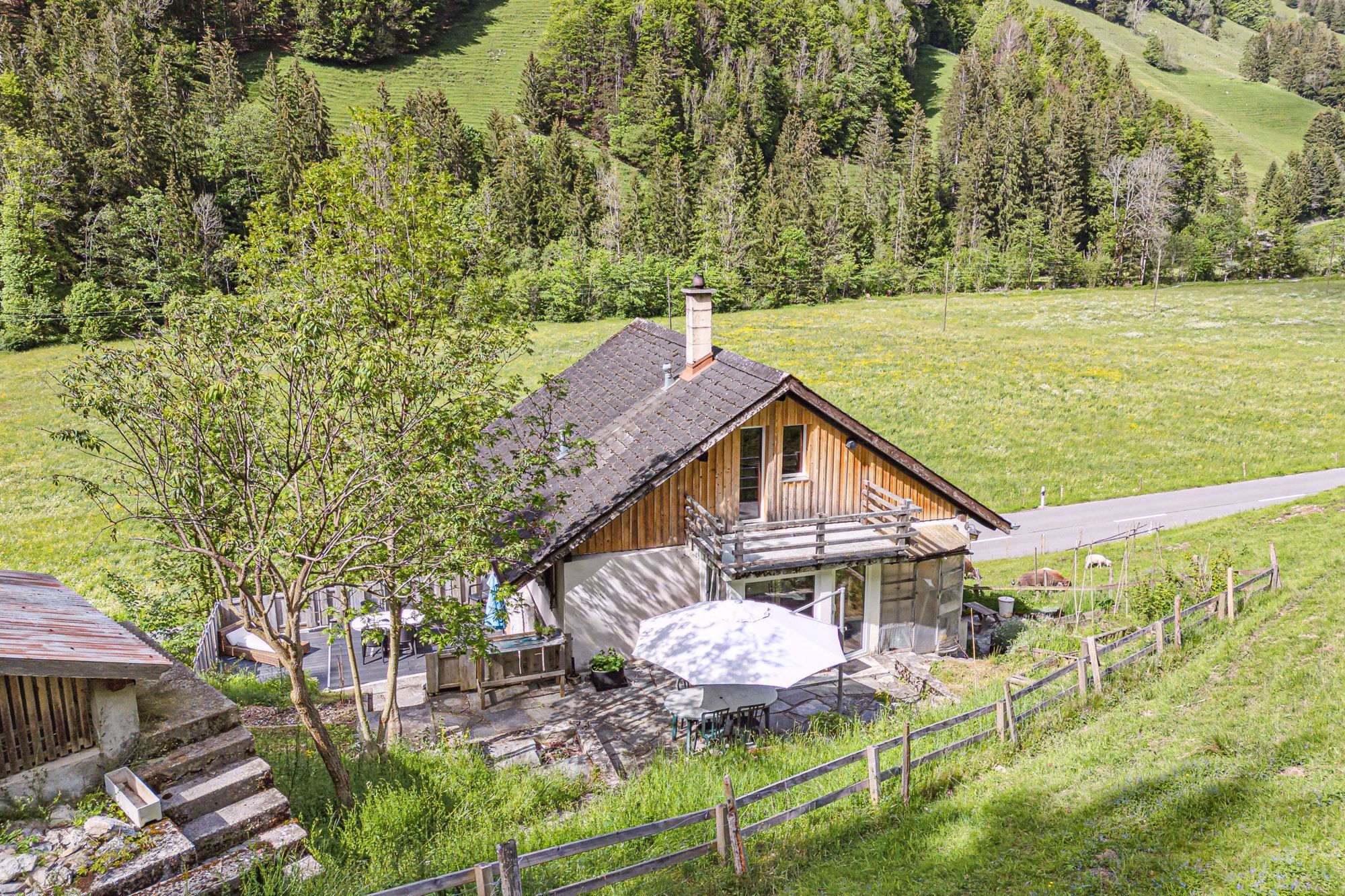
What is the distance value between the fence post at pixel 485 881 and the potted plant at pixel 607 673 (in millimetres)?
8713

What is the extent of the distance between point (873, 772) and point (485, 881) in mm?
4744

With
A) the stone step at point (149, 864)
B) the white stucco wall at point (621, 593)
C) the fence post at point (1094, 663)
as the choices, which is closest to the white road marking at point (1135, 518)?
the fence post at point (1094, 663)

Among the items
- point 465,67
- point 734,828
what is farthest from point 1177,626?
point 465,67

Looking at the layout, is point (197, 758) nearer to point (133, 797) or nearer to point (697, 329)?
point (133, 797)

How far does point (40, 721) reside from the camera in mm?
6645

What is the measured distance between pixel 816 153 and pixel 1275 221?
5891 centimetres

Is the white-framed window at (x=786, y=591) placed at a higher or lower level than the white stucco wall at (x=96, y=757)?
lower

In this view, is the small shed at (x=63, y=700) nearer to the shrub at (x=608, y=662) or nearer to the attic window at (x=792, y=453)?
the shrub at (x=608, y=662)

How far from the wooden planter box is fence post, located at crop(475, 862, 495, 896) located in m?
2.76

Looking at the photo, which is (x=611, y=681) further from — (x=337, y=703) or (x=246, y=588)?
(x=246, y=588)

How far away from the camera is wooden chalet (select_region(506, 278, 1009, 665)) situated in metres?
16.1

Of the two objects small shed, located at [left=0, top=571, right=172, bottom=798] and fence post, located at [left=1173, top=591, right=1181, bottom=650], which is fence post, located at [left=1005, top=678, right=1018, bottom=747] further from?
small shed, located at [left=0, top=571, right=172, bottom=798]

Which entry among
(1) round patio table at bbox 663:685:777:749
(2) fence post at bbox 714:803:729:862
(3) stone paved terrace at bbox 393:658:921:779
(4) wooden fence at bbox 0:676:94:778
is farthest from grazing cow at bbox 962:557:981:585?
(4) wooden fence at bbox 0:676:94:778

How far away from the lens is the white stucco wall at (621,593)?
16141mm
